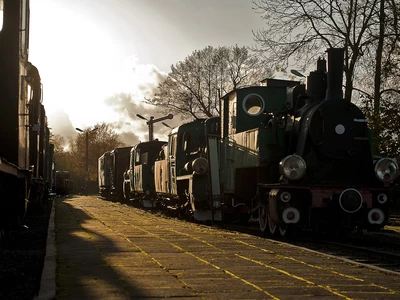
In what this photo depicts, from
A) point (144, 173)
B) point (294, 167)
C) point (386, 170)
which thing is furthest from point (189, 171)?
point (144, 173)

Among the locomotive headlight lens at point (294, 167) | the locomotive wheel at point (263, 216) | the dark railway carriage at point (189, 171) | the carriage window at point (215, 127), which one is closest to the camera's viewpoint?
the locomotive headlight lens at point (294, 167)

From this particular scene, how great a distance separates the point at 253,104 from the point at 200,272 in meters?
7.36

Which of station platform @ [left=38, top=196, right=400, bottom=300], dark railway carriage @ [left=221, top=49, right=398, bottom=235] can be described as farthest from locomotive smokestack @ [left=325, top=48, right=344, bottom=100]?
station platform @ [left=38, top=196, right=400, bottom=300]

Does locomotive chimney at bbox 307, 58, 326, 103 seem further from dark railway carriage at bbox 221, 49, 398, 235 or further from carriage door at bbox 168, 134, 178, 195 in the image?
carriage door at bbox 168, 134, 178, 195

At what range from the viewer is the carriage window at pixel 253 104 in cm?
1378

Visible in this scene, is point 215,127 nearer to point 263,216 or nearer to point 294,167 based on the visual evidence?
point 263,216

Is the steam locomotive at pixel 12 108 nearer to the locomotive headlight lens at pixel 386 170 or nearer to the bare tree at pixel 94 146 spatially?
the locomotive headlight lens at pixel 386 170

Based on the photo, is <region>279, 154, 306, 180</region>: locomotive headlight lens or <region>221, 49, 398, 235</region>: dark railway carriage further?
<region>221, 49, 398, 235</region>: dark railway carriage

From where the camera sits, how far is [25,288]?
21.4 feet

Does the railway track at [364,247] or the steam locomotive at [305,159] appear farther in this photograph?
the steam locomotive at [305,159]

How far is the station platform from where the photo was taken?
225 inches

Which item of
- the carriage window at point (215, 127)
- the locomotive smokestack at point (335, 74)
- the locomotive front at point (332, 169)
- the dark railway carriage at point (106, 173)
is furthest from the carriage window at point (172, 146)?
the dark railway carriage at point (106, 173)

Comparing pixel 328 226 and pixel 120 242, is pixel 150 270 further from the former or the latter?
pixel 328 226

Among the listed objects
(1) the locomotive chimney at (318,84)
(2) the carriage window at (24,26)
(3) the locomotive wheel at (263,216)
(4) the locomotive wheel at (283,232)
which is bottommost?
(4) the locomotive wheel at (283,232)
